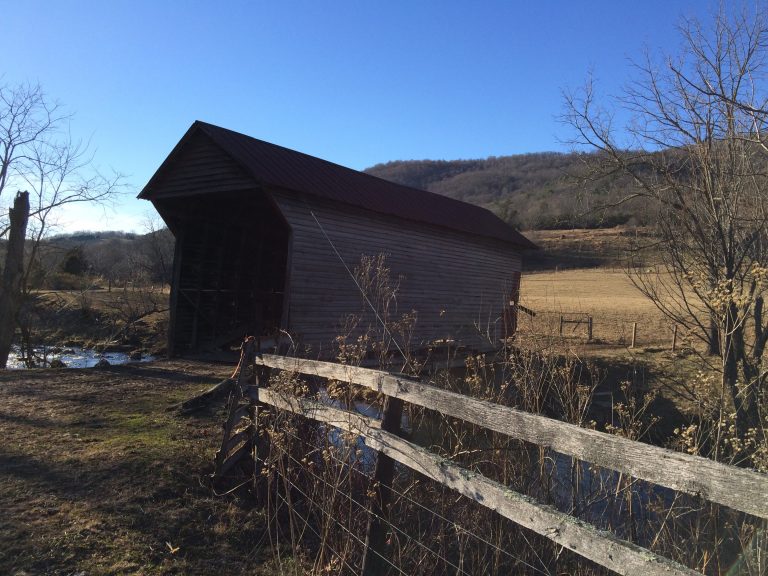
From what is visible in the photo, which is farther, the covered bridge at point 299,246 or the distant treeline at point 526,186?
the covered bridge at point 299,246

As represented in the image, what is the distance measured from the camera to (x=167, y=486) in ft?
16.0

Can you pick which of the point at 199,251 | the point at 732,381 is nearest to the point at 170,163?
the point at 199,251

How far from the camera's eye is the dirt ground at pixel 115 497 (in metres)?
3.79

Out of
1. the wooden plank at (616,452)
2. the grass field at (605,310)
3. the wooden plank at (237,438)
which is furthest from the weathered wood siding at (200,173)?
the wooden plank at (616,452)

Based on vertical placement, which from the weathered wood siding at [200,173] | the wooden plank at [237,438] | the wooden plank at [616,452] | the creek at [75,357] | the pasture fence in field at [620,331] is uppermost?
the weathered wood siding at [200,173]

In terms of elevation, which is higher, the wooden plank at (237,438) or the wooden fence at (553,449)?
the wooden fence at (553,449)

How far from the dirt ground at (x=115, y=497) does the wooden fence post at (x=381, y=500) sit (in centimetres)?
103

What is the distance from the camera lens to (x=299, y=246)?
37.6 feet

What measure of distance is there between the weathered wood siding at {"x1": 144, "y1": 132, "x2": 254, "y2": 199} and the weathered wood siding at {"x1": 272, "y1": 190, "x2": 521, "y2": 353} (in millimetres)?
1402

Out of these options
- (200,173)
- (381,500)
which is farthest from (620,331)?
(381,500)

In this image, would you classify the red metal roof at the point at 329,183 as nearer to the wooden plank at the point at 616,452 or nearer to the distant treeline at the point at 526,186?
the distant treeline at the point at 526,186

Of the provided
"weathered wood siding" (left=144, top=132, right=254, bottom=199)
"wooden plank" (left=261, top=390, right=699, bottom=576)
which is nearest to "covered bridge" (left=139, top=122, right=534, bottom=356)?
"weathered wood siding" (left=144, top=132, right=254, bottom=199)

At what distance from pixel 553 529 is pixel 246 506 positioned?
3.36m

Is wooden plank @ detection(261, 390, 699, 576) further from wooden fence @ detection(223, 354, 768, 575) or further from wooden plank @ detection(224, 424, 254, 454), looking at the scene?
wooden plank @ detection(224, 424, 254, 454)
